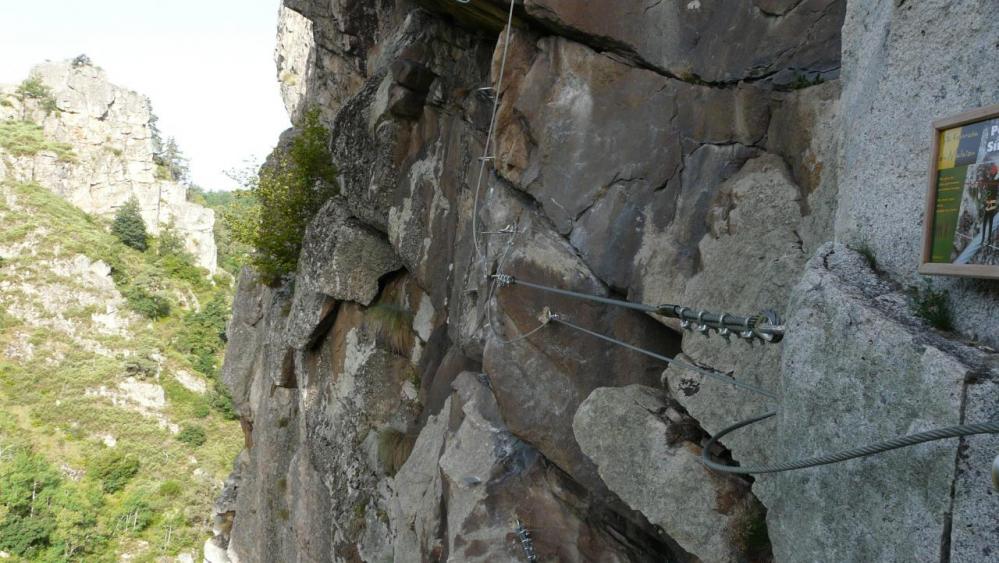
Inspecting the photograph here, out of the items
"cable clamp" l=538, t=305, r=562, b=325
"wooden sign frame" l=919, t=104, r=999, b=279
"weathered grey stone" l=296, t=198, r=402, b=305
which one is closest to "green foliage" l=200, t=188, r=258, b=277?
"weathered grey stone" l=296, t=198, r=402, b=305

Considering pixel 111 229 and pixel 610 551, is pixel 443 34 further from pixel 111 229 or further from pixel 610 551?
pixel 111 229

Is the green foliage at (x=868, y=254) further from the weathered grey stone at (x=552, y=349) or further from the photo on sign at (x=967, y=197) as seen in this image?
the weathered grey stone at (x=552, y=349)

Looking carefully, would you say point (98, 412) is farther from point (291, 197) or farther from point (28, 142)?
point (291, 197)

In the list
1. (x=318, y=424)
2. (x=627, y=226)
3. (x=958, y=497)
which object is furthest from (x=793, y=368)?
(x=318, y=424)

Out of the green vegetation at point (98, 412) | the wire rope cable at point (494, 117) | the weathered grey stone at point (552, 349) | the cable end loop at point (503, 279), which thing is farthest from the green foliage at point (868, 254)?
the green vegetation at point (98, 412)

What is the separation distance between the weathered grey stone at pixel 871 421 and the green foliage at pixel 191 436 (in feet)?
125

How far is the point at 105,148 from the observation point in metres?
54.5

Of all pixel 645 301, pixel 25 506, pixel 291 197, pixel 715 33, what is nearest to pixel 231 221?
pixel 291 197

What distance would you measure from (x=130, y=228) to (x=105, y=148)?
9.56 m

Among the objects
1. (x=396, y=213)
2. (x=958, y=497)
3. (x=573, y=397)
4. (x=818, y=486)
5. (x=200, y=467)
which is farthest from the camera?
(x=200, y=467)

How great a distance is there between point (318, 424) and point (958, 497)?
31.0 feet

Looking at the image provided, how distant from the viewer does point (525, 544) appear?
541 cm

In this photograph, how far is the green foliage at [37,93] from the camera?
54812 millimetres

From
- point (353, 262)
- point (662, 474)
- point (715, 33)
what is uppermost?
point (715, 33)
